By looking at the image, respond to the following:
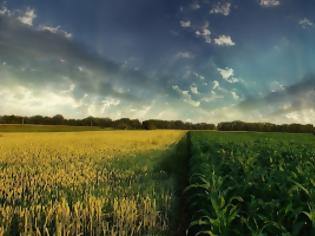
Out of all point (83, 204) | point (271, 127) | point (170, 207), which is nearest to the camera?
point (83, 204)

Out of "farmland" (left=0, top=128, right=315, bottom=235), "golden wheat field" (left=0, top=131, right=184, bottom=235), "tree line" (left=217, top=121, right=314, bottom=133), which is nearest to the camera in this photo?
"farmland" (left=0, top=128, right=315, bottom=235)

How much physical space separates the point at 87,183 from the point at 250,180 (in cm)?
446

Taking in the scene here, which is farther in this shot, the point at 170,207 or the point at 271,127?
the point at 271,127

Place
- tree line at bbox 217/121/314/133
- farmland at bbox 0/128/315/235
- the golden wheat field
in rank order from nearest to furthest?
farmland at bbox 0/128/315/235 → the golden wheat field → tree line at bbox 217/121/314/133

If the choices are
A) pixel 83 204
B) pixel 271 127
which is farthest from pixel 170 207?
pixel 271 127

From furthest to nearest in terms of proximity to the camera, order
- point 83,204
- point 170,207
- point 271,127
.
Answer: point 271,127 → point 170,207 → point 83,204

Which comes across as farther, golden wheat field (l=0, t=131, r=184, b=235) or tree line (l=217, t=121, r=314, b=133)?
tree line (l=217, t=121, r=314, b=133)

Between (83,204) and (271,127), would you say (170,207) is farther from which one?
(271,127)

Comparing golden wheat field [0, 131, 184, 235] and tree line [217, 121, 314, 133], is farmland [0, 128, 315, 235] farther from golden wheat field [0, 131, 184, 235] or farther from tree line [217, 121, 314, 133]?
tree line [217, 121, 314, 133]

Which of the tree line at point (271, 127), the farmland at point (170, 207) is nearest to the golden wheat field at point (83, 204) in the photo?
the farmland at point (170, 207)

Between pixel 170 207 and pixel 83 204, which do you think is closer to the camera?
pixel 83 204

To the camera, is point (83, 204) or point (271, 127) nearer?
point (83, 204)

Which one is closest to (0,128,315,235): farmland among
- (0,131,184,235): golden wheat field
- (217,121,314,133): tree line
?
(0,131,184,235): golden wheat field

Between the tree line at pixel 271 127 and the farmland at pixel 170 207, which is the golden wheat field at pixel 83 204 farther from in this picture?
the tree line at pixel 271 127
